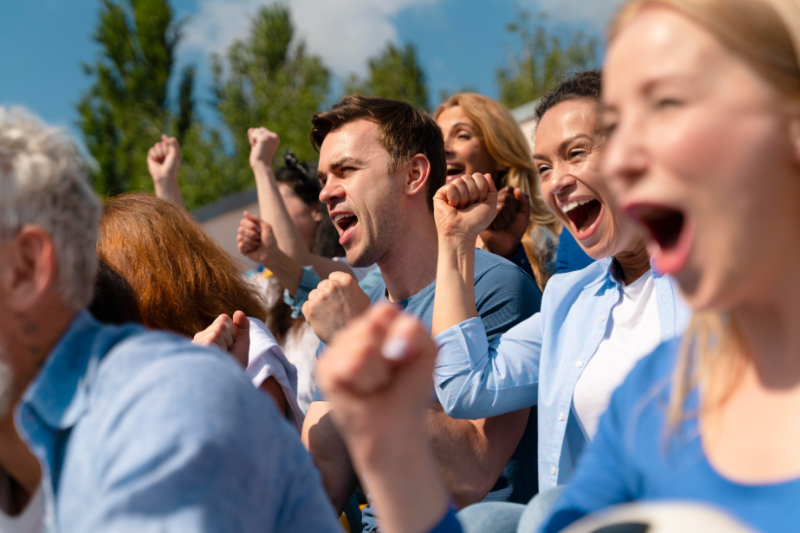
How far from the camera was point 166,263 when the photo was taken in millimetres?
2385

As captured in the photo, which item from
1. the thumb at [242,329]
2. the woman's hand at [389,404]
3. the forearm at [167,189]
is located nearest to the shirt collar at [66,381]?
the woman's hand at [389,404]

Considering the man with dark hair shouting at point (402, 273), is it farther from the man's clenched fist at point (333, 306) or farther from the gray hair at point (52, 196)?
the gray hair at point (52, 196)

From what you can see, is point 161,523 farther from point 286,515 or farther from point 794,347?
point 794,347

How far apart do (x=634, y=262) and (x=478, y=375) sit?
0.59 metres

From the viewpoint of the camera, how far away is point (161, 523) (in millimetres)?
1042

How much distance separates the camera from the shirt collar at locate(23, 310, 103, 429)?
3.90 ft

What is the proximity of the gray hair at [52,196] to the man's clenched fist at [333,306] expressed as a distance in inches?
40.5

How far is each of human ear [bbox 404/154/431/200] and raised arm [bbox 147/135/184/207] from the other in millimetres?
1949

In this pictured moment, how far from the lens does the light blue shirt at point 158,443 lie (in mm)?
1057

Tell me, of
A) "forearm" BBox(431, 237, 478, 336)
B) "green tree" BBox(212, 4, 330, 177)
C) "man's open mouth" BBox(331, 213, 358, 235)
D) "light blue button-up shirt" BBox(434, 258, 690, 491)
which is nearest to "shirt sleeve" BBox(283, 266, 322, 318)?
"man's open mouth" BBox(331, 213, 358, 235)

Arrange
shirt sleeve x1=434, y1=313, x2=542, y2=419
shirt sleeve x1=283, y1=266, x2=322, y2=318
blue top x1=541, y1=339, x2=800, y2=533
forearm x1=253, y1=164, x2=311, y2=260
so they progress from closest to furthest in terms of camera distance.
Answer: blue top x1=541, y1=339, x2=800, y2=533
shirt sleeve x1=434, y1=313, x2=542, y2=419
shirt sleeve x1=283, y1=266, x2=322, y2=318
forearm x1=253, y1=164, x2=311, y2=260

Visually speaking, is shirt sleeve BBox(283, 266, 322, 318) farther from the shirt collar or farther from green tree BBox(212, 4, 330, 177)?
green tree BBox(212, 4, 330, 177)

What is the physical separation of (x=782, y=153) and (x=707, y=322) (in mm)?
331

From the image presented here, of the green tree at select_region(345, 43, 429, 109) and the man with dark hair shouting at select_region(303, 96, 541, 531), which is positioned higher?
the green tree at select_region(345, 43, 429, 109)
